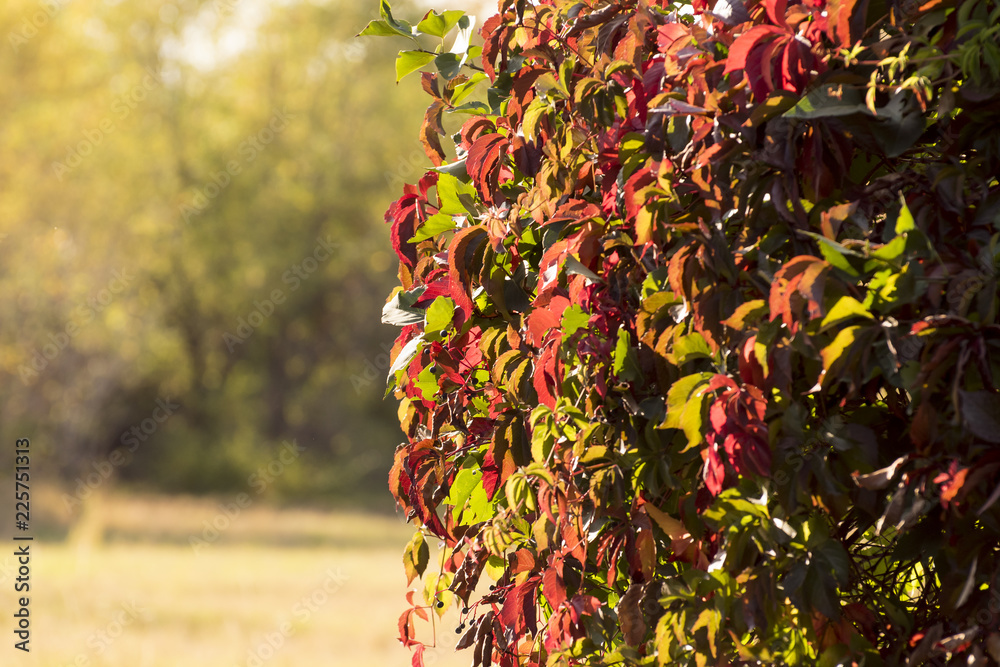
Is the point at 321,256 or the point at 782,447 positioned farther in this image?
the point at 321,256

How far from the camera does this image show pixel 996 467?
1.44 meters

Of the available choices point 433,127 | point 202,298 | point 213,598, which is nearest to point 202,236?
point 202,298

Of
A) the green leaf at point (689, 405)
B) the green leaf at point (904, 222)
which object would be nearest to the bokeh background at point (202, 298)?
the green leaf at point (689, 405)

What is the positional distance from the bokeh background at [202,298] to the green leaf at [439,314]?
838cm

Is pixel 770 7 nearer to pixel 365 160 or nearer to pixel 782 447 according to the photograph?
pixel 782 447

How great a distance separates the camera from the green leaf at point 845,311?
146 centimetres

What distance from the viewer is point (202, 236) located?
2230 centimetres

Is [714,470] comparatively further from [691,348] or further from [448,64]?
[448,64]

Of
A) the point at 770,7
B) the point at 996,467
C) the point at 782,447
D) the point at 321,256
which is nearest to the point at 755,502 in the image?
the point at 782,447

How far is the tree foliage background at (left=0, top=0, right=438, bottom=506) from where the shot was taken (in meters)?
17.1

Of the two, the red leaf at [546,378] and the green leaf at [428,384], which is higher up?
the green leaf at [428,384]

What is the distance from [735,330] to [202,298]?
22.5 meters

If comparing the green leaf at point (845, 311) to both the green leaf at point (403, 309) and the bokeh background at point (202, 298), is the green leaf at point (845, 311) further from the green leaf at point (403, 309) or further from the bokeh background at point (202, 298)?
the bokeh background at point (202, 298)

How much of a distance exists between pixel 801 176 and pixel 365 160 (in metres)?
22.2
